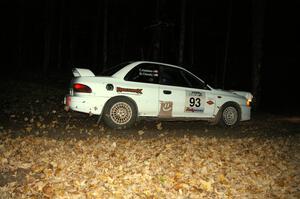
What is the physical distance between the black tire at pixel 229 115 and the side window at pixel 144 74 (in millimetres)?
2248

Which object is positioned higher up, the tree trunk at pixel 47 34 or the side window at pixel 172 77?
the tree trunk at pixel 47 34

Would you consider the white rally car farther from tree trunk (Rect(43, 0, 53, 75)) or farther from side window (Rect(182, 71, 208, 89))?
tree trunk (Rect(43, 0, 53, 75))

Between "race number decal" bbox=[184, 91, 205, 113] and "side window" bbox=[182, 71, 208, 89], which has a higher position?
"side window" bbox=[182, 71, 208, 89]

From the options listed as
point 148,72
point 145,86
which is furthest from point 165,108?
point 148,72

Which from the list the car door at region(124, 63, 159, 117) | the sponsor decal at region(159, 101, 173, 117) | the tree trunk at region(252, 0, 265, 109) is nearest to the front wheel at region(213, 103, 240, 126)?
the sponsor decal at region(159, 101, 173, 117)

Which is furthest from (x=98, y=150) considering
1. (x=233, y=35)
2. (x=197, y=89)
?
(x=233, y=35)

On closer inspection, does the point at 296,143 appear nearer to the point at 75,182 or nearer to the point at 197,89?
the point at 197,89

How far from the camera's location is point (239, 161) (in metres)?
5.50

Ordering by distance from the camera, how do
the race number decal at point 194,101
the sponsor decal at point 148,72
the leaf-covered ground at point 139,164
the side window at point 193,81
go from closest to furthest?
the leaf-covered ground at point 139,164 < the sponsor decal at point 148,72 < the race number decal at point 194,101 < the side window at point 193,81

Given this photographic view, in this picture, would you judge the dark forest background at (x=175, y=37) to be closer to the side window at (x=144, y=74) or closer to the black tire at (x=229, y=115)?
the black tire at (x=229, y=115)

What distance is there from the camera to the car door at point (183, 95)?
27.9 feet

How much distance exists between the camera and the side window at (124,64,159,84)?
8.26 meters

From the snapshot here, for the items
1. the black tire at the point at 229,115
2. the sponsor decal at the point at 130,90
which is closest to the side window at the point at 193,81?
the black tire at the point at 229,115

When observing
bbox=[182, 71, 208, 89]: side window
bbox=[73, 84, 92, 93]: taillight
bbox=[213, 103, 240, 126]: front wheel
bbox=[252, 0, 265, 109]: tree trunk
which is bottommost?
bbox=[213, 103, 240, 126]: front wheel
